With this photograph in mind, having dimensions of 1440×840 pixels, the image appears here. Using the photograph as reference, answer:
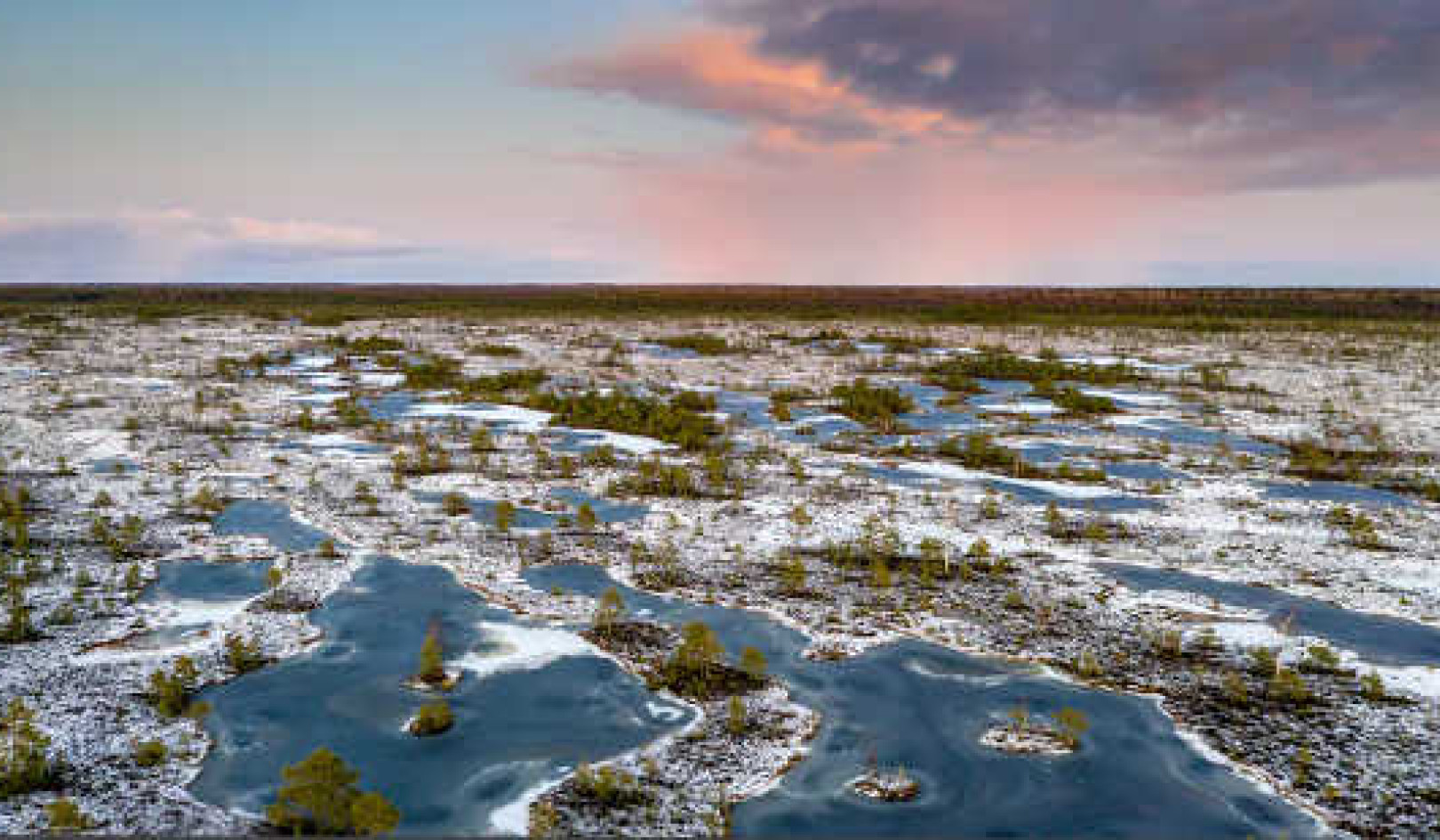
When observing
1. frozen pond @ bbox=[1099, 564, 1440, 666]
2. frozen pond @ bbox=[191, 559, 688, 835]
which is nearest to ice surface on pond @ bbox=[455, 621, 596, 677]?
frozen pond @ bbox=[191, 559, 688, 835]

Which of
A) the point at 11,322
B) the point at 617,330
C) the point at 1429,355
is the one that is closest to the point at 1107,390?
the point at 1429,355

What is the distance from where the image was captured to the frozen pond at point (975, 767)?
278 inches

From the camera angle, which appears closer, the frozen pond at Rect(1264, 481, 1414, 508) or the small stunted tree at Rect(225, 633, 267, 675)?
the small stunted tree at Rect(225, 633, 267, 675)

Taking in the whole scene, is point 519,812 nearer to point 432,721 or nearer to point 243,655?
point 432,721

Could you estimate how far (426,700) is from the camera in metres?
9.02

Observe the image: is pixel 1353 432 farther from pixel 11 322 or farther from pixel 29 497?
pixel 11 322

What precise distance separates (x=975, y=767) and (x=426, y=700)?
5.83m

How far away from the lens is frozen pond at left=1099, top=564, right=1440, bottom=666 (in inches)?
399

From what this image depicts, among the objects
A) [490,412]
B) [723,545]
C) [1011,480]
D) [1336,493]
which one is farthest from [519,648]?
[490,412]

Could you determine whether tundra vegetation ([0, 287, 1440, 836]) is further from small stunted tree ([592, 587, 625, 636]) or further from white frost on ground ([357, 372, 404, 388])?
white frost on ground ([357, 372, 404, 388])

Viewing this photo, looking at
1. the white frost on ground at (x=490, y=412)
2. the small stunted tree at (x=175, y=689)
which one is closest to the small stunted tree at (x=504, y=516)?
the small stunted tree at (x=175, y=689)

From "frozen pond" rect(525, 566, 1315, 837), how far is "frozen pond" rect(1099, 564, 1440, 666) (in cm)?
361

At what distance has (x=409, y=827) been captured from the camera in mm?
6891

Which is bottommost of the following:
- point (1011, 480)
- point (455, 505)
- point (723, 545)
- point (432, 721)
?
point (432, 721)
